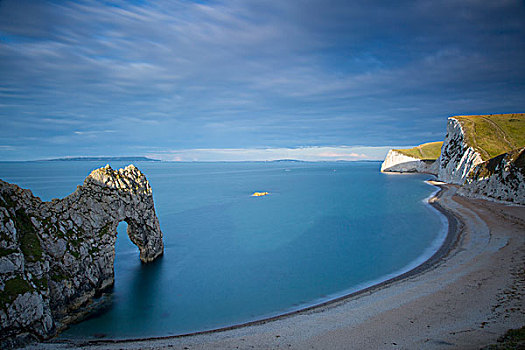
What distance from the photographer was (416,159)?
12556cm

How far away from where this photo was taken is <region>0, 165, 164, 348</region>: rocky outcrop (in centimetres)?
1050

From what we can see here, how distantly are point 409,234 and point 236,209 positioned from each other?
84.1 ft

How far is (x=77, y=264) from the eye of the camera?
1403 centimetres

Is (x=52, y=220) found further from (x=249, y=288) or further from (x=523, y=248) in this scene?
(x=523, y=248)

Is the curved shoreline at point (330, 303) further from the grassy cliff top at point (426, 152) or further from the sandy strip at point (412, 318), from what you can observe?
the grassy cliff top at point (426, 152)

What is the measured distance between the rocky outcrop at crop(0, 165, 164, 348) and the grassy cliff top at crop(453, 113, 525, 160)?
6474 cm

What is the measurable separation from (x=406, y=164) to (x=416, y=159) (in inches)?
216

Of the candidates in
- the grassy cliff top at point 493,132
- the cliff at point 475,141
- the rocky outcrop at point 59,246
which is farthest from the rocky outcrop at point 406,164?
the rocky outcrop at point 59,246

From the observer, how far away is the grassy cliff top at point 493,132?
6128 centimetres

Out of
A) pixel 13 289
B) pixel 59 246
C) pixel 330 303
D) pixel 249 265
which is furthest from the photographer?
pixel 249 265

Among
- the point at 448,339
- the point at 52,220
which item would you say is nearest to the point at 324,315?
the point at 448,339

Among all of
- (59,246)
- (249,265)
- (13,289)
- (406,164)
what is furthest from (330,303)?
(406,164)

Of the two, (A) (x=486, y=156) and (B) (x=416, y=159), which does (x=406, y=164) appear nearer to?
(B) (x=416, y=159)

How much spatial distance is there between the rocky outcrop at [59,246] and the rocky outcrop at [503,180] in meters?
42.4
